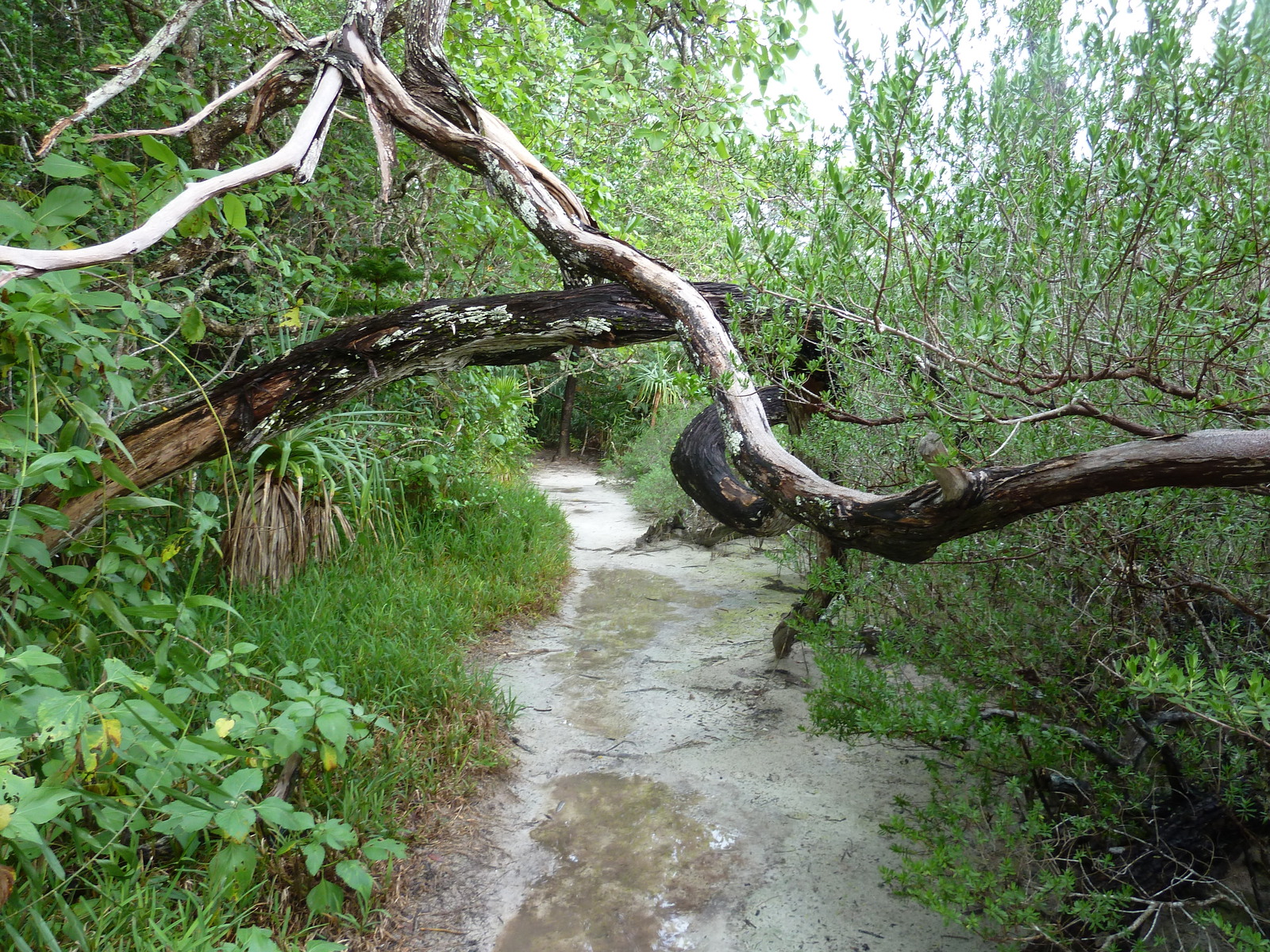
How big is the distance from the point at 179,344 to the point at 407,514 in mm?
1696

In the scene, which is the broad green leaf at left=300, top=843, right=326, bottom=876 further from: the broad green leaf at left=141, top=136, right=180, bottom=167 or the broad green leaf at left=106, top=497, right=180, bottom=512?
the broad green leaf at left=141, top=136, right=180, bottom=167

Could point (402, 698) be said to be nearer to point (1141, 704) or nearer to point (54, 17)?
point (1141, 704)

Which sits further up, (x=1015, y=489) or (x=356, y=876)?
(x=1015, y=489)

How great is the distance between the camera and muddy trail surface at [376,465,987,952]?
2.38 meters

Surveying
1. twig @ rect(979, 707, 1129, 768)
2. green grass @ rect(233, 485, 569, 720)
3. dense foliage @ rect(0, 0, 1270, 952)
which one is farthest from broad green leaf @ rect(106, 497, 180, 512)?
twig @ rect(979, 707, 1129, 768)

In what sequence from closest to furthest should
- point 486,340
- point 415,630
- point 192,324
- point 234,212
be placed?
point 234,212 < point 192,324 < point 486,340 < point 415,630

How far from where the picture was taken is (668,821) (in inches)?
114

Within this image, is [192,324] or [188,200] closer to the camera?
[188,200]

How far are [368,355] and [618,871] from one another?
2.12 metres

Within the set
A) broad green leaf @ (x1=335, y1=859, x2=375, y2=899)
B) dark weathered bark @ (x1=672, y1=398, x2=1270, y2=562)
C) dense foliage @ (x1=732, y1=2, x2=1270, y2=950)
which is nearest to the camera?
dark weathered bark @ (x1=672, y1=398, x2=1270, y2=562)

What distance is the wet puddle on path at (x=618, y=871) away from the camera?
7.70 ft

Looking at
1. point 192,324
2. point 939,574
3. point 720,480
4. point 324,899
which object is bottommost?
point 324,899

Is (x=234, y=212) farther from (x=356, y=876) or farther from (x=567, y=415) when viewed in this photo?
(x=567, y=415)

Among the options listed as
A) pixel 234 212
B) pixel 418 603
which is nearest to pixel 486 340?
pixel 234 212
